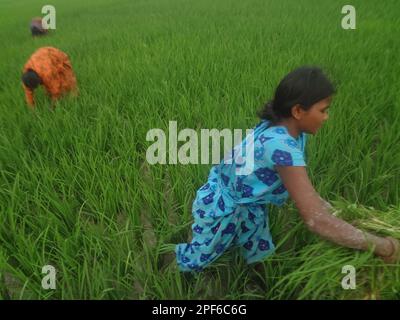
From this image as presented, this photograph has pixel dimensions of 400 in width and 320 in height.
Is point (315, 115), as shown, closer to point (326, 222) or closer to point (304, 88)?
point (304, 88)

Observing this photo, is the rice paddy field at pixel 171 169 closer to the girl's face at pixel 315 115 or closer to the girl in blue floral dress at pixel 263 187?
the girl in blue floral dress at pixel 263 187

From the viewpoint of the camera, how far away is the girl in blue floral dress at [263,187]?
92cm

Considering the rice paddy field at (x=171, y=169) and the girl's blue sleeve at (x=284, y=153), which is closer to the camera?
the girl's blue sleeve at (x=284, y=153)

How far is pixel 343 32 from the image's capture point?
356cm

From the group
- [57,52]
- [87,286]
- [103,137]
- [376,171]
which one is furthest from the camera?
[57,52]

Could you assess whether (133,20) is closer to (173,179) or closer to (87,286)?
(173,179)

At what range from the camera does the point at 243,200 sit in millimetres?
1070

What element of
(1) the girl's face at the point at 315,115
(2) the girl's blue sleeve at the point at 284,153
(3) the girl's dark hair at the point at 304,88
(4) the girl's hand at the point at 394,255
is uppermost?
(3) the girl's dark hair at the point at 304,88

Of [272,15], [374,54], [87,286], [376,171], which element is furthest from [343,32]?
[87,286]

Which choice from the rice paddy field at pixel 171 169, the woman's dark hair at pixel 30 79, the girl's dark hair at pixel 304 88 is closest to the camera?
the girl's dark hair at pixel 304 88

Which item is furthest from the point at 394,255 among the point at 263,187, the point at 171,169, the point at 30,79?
the point at 30,79

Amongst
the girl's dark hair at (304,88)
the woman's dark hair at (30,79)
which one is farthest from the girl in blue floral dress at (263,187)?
the woman's dark hair at (30,79)

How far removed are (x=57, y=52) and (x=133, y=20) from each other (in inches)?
135

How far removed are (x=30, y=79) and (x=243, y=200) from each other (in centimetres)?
193
